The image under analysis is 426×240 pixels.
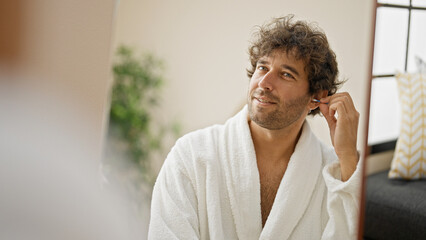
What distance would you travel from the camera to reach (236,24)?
0.78m

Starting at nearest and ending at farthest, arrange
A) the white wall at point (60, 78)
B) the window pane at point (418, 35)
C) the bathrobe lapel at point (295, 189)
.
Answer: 1. the window pane at point (418, 35)
2. the bathrobe lapel at point (295, 189)
3. the white wall at point (60, 78)

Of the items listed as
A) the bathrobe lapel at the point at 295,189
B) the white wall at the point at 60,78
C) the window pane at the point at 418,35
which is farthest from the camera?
the white wall at the point at 60,78

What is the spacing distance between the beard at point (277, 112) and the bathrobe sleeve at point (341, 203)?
0.09 metres

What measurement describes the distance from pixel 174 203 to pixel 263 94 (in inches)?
9.8

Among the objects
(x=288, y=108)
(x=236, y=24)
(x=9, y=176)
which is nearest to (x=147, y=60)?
(x=236, y=24)

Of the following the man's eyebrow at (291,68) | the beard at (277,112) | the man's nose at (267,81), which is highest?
the man's eyebrow at (291,68)

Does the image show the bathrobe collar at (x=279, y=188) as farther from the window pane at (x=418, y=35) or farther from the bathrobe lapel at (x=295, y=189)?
the window pane at (x=418, y=35)

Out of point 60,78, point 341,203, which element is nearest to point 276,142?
point 341,203

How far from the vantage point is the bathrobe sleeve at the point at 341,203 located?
2.11 feet

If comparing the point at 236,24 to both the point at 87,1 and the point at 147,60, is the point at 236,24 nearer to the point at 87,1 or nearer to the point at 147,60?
the point at 147,60

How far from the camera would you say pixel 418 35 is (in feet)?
1.96

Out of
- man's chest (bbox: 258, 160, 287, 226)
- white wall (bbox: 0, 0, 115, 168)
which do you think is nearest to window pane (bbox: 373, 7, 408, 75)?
man's chest (bbox: 258, 160, 287, 226)

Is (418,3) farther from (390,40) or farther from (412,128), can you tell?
(412,128)

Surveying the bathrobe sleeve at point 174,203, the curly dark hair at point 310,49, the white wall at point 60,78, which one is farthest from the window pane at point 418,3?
the white wall at point 60,78
